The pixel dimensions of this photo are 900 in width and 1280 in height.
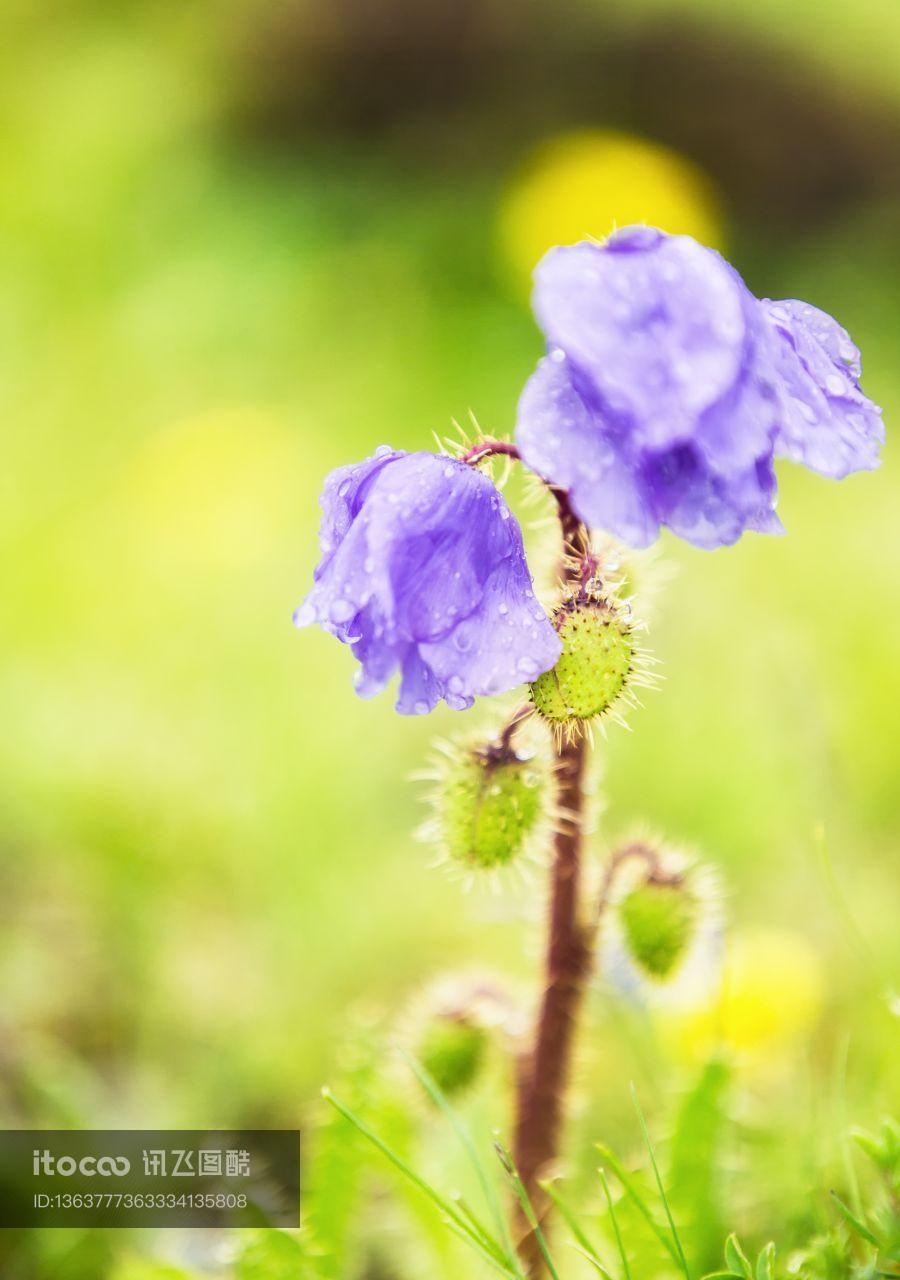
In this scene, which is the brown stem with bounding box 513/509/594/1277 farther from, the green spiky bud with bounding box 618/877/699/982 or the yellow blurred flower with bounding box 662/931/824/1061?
the yellow blurred flower with bounding box 662/931/824/1061

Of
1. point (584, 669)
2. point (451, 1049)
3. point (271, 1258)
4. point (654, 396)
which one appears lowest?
point (271, 1258)

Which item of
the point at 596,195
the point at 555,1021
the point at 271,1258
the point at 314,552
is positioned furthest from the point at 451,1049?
the point at 596,195

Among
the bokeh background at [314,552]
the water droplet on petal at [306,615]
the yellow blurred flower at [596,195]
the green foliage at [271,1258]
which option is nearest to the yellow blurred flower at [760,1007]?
the bokeh background at [314,552]

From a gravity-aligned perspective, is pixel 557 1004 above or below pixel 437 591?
below

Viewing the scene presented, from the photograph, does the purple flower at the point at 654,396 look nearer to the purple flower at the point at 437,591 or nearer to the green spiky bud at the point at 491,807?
the purple flower at the point at 437,591

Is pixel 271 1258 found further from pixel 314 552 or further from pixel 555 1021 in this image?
pixel 314 552

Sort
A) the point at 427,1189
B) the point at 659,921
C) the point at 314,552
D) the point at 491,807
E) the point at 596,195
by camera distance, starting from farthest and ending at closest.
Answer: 1. the point at 596,195
2. the point at 314,552
3. the point at 659,921
4. the point at 491,807
5. the point at 427,1189

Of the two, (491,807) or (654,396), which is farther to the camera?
(491,807)

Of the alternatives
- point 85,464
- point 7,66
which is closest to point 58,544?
point 85,464
